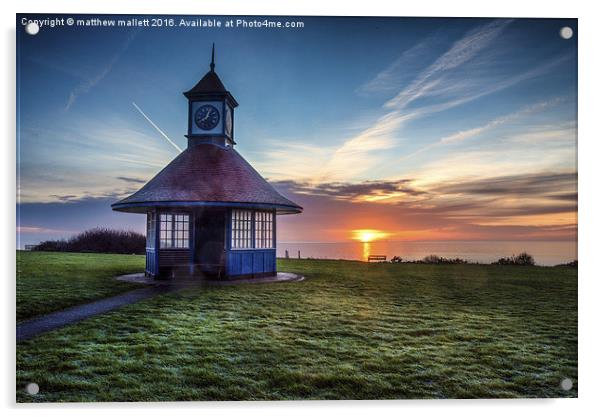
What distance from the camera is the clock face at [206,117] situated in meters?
10.4

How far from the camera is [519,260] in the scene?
650 cm

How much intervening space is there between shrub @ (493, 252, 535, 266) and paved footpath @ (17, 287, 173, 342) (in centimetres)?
598

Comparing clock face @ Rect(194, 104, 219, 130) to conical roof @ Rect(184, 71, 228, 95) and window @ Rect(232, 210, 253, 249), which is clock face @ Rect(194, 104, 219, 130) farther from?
window @ Rect(232, 210, 253, 249)

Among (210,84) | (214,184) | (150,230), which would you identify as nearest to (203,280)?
(150,230)

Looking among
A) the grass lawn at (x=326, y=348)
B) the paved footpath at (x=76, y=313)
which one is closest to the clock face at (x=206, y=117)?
the paved footpath at (x=76, y=313)

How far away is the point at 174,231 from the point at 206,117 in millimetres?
2865

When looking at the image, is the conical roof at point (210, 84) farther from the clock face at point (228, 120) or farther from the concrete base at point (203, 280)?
the concrete base at point (203, 280)

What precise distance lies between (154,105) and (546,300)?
6.93m

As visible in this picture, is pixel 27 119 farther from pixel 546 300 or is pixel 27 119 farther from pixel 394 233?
pixel 546 300

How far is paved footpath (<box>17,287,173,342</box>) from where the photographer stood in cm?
601

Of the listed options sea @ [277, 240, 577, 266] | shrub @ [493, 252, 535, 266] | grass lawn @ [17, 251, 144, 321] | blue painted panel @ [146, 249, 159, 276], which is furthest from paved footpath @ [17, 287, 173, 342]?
shrub @ [493, 252, 535, 266]

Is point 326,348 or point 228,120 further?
point 228,120

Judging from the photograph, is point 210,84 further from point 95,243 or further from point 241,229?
point 241,229

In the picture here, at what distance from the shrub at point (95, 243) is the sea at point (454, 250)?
3.39 m
